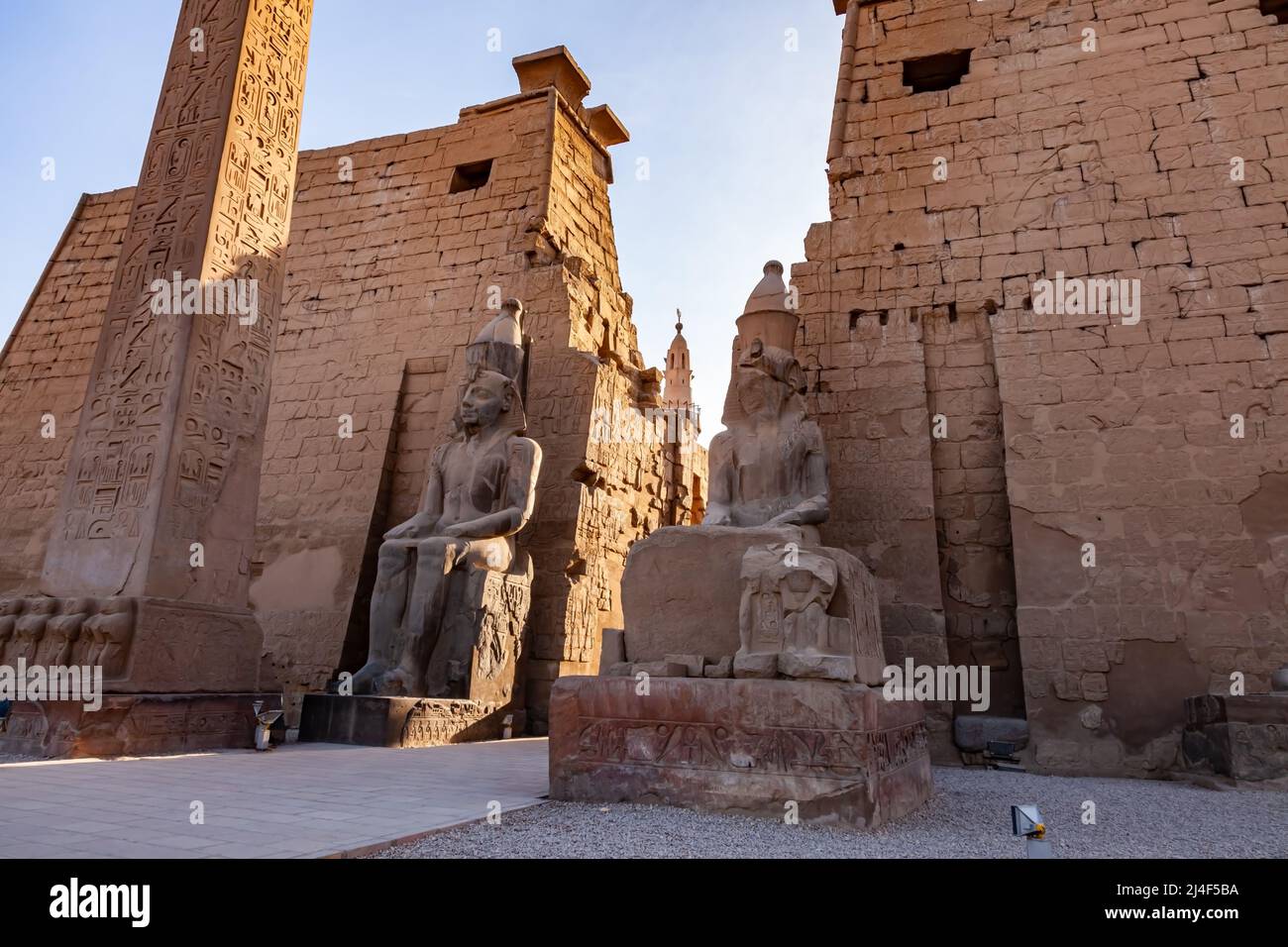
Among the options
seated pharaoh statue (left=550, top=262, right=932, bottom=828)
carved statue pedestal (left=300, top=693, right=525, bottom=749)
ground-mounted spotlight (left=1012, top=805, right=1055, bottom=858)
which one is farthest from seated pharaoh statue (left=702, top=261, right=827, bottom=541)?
ground-mounted spotlight (left=1012, top=805, right=1055, bottom=858)

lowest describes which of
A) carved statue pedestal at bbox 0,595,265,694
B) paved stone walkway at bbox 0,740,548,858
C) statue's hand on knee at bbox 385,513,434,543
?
paved stone walkway at bbox 0,740,548,858

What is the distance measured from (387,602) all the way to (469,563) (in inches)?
25.3

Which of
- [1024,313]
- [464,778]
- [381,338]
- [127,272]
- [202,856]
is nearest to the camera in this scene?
[202,856]

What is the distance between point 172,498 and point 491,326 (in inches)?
130

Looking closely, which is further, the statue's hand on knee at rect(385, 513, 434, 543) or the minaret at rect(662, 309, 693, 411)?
the minaret at rect(662, 309, 693, 411)

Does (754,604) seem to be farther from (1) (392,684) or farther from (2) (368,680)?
(2) (368,680)

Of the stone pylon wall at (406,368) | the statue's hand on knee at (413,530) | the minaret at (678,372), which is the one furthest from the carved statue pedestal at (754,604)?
the minaret at (678,372)

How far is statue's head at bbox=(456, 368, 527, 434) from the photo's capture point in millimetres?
6855

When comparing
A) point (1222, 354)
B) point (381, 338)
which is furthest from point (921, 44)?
point (381, 338)

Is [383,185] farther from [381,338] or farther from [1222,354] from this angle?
[1222,354]

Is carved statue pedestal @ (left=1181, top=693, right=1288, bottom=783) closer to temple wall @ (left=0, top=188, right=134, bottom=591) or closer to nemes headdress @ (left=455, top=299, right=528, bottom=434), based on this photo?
nemes headdress @ (left=455, top=299, right=528, bottom=434)

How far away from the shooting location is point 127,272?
200 inches

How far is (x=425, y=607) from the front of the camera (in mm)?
6031

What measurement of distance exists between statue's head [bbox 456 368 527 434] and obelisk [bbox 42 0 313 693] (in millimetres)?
1758
